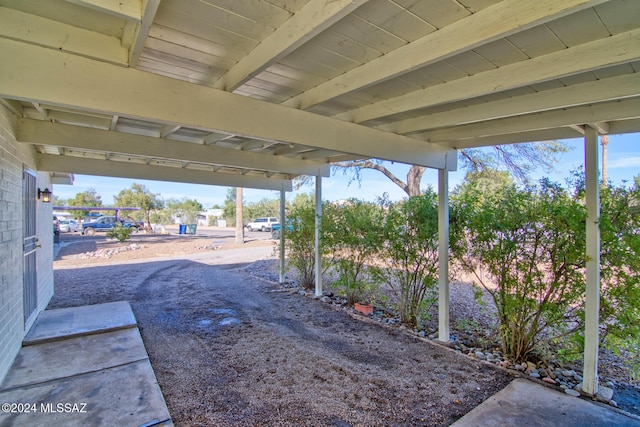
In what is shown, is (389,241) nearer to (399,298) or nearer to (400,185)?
(399,298)

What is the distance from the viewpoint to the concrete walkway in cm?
243

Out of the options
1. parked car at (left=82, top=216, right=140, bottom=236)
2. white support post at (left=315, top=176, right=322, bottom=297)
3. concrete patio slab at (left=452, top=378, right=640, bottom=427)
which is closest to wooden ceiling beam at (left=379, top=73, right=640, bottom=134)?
concrete patio slab at (left=452, top=378, right=640, bottom=427)

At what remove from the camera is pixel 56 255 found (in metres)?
11.9

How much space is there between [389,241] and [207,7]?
12.8 feet

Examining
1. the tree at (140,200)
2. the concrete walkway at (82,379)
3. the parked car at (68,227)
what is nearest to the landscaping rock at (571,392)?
the concrete walkway at (82,379)

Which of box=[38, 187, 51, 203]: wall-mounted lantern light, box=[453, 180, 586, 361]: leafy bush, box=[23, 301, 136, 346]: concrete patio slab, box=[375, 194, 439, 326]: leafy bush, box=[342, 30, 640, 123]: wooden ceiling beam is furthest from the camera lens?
box=[38, 187, 51, 203]: wall-mounted lantern light

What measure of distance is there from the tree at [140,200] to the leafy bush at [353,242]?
23968 mm

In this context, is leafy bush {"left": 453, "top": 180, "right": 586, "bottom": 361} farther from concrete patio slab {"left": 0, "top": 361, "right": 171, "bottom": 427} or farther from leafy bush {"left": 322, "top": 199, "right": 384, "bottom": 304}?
concrete patio slab {"left": 0, "top": 361, "right": 171, "bottom": 427}

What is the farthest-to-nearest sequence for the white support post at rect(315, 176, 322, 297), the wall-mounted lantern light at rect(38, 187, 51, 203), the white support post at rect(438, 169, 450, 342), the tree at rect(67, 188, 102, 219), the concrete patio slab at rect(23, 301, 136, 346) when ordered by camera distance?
the tree at rect(67, 188, 102, 219) < the white support post at rect(315, 176, 322, 297) < the wall-mounted lantern light at rect(38, 187, 51, 203) < the white support post at rect(438, 169, 450, 342) < the concrete patio slab at rect(23, 301, 136, 346)

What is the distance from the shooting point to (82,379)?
2982 mm

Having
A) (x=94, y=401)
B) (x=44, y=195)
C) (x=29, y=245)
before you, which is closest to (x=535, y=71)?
(x=94, y=401)

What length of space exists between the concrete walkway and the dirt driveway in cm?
18

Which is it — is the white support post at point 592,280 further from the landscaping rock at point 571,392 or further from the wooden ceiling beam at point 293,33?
the wooden ceiling beam at point 293,33

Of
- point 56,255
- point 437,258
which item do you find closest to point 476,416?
point 437,258
